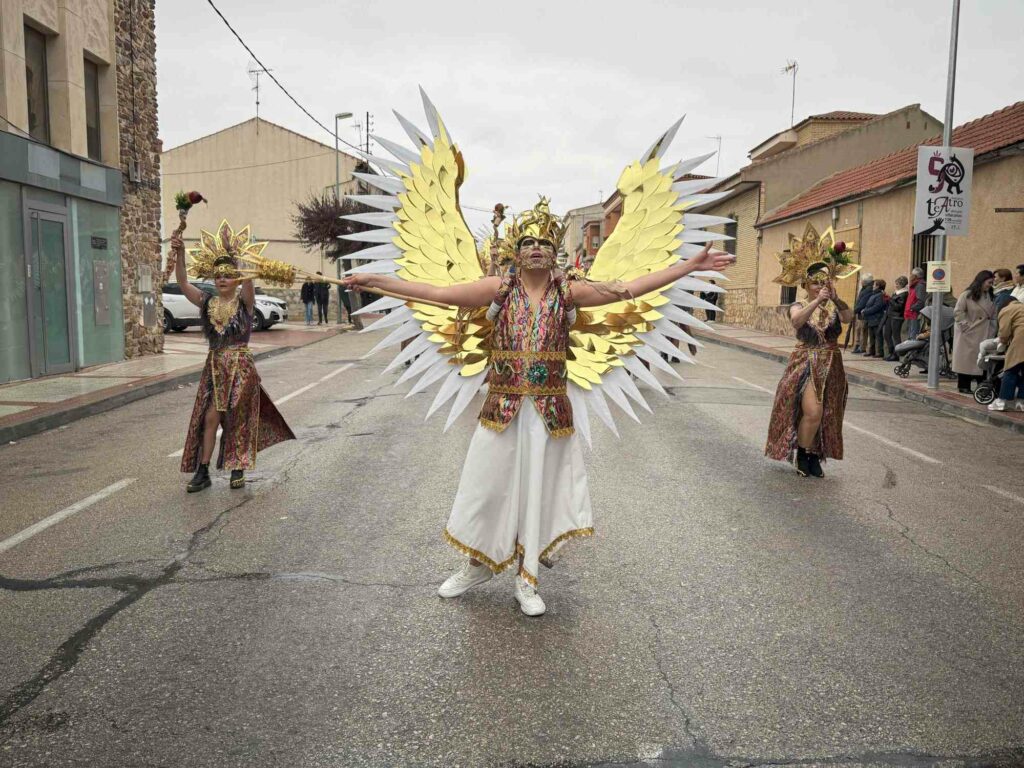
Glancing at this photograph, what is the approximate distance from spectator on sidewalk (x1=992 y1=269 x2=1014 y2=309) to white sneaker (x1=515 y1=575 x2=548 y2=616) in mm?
10209

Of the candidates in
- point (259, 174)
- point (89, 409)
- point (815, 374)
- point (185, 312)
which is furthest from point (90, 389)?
point (259, 174)

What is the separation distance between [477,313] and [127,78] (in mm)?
15601

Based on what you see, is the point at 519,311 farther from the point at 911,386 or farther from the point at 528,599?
the point at 911,386

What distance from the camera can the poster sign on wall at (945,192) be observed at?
526 inches

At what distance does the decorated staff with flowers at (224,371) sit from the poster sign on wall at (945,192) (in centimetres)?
1071

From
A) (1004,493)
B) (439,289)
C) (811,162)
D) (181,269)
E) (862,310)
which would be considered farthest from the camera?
(811,162)

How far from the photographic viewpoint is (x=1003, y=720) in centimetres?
316

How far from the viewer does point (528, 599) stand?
416 cm

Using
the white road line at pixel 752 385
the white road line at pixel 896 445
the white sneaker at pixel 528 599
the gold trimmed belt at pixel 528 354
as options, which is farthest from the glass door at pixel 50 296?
the white sneaker at pixel 528 599

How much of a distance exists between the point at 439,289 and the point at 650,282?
3.32ft

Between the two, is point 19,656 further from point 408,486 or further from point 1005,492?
point 1005,492

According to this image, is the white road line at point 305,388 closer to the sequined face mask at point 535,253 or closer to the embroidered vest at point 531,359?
the embroidered vest at point 531,359

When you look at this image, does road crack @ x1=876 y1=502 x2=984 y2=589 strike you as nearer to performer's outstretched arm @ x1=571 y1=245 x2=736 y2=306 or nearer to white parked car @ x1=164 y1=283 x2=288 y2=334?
performer's outstretched arm @ x1=571 y1=245 x2=736 y2=306

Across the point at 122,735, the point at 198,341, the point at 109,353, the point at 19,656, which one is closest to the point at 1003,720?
the point at 122,735
